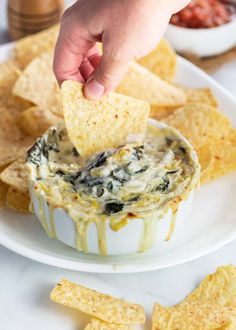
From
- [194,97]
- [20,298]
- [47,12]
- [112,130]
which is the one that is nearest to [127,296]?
[20,298]

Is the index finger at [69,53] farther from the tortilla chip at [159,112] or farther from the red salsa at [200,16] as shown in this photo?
the red salsa at [200,16]

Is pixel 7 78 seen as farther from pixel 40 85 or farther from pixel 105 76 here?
pixel 105 76

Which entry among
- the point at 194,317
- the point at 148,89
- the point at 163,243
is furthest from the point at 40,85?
the point at 194,317

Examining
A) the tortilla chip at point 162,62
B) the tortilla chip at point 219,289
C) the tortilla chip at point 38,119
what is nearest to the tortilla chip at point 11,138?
the tortilla chip at point 38,119

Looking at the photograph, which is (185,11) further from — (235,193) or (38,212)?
(38,212)

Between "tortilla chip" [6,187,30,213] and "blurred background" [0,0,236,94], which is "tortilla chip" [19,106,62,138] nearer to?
"tortilla chip" [6,187,30,213]

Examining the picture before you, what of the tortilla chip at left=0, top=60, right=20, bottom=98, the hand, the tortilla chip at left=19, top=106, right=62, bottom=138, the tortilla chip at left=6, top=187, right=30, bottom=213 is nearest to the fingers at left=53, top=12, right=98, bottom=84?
the hand
